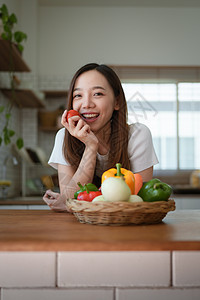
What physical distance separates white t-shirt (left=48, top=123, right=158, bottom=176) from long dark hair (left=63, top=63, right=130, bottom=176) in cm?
4

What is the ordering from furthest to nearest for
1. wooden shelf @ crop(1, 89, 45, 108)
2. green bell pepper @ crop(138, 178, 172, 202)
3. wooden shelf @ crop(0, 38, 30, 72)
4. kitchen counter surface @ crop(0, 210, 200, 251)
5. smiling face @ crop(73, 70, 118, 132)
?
wooden shelf @ crop(1, 89, 45, 108), wooden shelf @ crop(0, 38, 30, 72), smiling face @ crop(73, 70, 118, 132), green bell pepper @ crop(138, 178, 172, 202), kitchen counter surface @ crop(0, 210, 200, 251)

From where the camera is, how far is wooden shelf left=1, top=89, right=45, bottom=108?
3.43m

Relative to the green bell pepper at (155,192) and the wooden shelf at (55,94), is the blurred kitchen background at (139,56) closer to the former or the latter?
the wooden shelf at (55,94)

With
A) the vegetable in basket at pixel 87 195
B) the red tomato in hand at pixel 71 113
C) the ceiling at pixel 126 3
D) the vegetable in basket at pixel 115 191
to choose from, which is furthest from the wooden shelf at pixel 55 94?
the vegetable in basket at pixel 115 191

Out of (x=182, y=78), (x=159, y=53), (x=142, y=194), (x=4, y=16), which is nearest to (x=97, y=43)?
(x=159, y=53)

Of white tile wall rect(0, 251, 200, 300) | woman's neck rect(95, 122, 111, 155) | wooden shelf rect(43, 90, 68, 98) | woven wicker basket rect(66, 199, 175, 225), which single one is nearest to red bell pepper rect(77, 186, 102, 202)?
woven wicker basket rect(66, 199, 175, 225)

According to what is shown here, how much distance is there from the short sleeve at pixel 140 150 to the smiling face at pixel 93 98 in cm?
16

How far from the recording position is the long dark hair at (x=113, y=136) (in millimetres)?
1630

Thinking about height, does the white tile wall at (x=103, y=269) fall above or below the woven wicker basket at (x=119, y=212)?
below

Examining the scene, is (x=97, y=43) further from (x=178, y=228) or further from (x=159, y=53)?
(x=178, y=228)

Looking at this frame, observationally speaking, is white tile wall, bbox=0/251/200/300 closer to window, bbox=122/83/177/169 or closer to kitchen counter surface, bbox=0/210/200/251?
kitchen counter surface, bbox=0/210/200/251

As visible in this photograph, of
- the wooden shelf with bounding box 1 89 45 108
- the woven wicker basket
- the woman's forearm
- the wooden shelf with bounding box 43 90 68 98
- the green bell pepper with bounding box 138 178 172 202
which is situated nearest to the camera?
the woven wicker basket

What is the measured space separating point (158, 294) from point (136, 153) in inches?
38.1

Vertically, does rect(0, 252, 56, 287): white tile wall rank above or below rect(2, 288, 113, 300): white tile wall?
above
